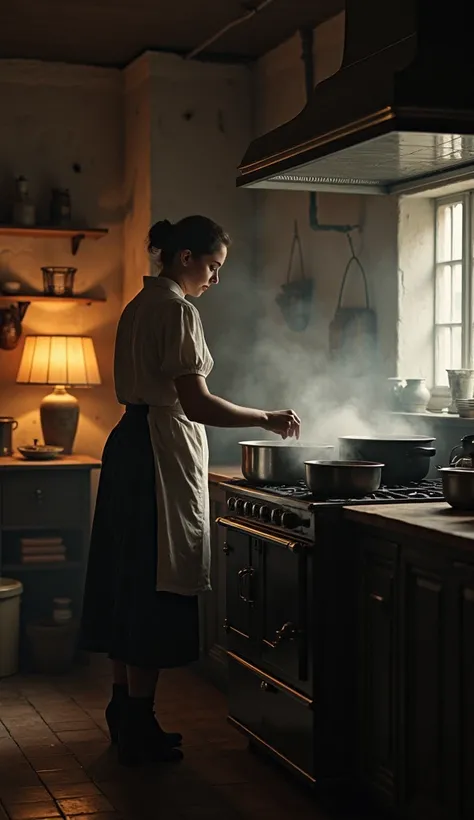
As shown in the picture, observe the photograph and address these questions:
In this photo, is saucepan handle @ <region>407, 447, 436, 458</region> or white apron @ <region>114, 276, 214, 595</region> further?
saucepan handle @ <region>407, 447, 436, 458</region>

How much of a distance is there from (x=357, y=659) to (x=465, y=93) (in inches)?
59.6

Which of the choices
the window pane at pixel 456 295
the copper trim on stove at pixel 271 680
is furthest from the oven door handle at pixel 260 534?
the window pane at pixel 456 295

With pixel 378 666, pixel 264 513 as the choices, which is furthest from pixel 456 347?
pixel 378 666

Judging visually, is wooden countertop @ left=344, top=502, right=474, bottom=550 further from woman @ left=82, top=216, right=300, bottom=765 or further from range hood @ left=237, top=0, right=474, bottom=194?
range hood @ left=237, top=0, right=474, bottom=194

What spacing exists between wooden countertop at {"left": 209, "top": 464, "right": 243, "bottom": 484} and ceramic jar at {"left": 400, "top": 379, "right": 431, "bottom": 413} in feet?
2.24

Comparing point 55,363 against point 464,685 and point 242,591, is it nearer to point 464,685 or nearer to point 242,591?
point 242,591

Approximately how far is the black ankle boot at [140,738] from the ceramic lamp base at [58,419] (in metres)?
1.96

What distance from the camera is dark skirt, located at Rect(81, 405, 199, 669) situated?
143 inches

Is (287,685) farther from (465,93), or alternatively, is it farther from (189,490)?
(465,93)

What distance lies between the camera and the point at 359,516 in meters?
3.17

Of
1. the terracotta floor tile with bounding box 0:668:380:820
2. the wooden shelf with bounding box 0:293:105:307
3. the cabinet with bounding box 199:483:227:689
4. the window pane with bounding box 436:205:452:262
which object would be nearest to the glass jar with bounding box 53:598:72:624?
the terracotta floor tile with bounding box 0:668:380:820

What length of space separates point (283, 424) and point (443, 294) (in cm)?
114

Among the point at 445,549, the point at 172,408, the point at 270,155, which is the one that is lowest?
A: the point at 445,549

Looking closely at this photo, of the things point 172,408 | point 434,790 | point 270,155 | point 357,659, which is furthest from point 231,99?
point 434,790
